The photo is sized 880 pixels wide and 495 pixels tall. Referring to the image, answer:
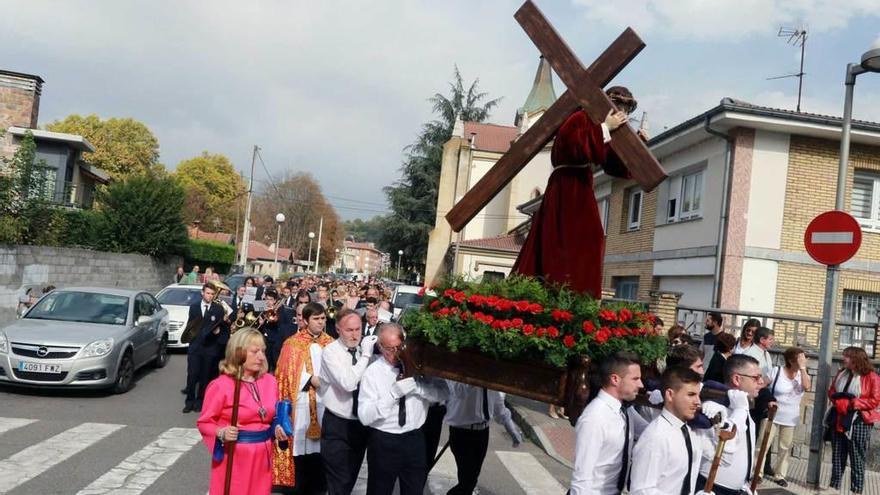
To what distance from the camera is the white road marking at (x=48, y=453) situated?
682cm

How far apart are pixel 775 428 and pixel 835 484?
0.89 m

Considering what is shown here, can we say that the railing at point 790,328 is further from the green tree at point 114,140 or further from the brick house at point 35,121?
the green tree at point 114,140

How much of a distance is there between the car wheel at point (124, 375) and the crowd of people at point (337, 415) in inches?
214

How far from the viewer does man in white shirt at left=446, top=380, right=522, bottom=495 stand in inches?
233

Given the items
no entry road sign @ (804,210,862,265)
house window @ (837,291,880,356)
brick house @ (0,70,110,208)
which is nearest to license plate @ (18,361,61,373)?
no entry road sign @ (804,210,862,265)

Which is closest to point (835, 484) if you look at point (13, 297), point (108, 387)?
point (108, 387)

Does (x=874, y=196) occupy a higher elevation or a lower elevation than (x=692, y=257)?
higher

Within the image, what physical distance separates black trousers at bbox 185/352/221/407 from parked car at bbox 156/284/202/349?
197 inches

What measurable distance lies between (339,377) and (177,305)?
41.1 ft

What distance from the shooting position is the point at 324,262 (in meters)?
92.4

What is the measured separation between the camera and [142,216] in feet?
98.9

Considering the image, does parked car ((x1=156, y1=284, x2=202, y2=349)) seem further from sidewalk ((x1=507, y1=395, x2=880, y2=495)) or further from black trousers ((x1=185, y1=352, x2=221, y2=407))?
sidewalk ((x1=507, y1=395, x2=880, y2=495))

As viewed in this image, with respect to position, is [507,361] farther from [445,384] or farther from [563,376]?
[445,384]

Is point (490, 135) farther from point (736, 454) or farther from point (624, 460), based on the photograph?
point (624, 460)
